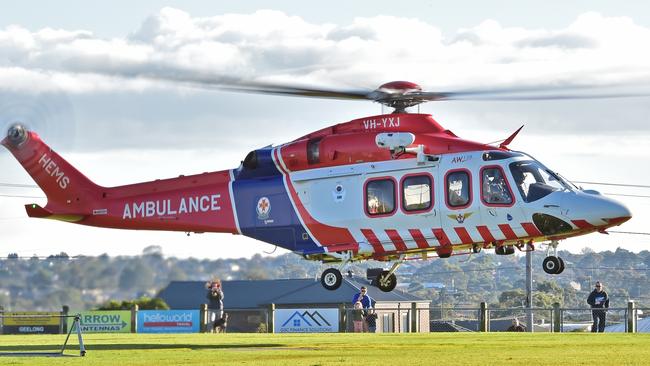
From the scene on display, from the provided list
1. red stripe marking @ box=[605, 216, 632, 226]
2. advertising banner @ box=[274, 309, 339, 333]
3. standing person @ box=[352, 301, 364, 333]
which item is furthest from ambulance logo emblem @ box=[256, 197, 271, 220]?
advertising banner @ box=[274, 309, 339, 333]

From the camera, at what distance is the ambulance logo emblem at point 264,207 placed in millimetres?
38625

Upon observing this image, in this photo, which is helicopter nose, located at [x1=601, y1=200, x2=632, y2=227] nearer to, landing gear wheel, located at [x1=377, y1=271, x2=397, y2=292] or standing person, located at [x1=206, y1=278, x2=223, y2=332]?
landing gear wheel, located at [x1=377, y1=271, x2=397, y2=292]

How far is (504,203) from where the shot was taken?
3553cm

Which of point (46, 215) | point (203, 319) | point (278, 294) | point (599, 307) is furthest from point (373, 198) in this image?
point (278, 294)

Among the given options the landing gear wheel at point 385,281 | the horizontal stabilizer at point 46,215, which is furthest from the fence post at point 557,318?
the horizontal stabilizer at point 46,215

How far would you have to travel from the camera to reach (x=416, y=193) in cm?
3634

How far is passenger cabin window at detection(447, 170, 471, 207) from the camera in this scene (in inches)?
1409

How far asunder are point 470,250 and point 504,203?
2.99 m

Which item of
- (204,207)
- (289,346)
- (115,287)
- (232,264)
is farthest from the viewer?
(204,207)

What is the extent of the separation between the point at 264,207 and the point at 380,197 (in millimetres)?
4012

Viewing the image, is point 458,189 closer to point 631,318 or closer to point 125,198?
point 125,198

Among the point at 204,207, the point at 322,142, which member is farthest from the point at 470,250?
the point at 204,207

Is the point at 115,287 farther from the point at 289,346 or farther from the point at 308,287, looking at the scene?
the point at 308,287

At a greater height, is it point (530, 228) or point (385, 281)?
point (530, 228)
